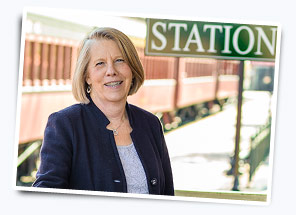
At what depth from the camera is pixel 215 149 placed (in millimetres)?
6125

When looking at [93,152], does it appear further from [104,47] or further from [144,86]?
[144,86]

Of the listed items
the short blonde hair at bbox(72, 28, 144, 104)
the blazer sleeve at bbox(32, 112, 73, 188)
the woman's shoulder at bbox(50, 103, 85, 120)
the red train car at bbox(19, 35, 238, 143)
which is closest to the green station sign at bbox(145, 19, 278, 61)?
the red train car at bbox(19, 35, 238, 143)

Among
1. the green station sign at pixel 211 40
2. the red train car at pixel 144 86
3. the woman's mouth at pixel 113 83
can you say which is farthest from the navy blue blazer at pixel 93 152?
the green station sign at pixel 211 40

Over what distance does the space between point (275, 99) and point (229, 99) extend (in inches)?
279

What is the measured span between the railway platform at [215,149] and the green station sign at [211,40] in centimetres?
Result: 60

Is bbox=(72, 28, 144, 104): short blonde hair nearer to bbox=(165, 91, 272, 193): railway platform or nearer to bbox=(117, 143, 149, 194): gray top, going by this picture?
bbox=(117, 143, 149, 194): gray top

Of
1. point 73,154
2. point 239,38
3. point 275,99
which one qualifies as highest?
point 239,38

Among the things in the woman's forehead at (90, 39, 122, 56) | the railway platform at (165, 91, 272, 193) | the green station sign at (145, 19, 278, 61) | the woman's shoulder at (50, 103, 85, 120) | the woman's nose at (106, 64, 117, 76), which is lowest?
the railway platform at (165, 91, 272, 193)

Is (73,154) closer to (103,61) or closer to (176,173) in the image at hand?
(103,61)

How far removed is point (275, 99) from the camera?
9.05 ft

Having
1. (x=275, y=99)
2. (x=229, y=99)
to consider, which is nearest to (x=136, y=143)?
(x=275, y=99)

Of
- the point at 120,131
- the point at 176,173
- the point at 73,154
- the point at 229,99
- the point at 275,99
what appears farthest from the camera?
the point at 229,99

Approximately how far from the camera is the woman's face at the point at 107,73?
95.5 inches

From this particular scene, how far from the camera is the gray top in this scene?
2.42 m
